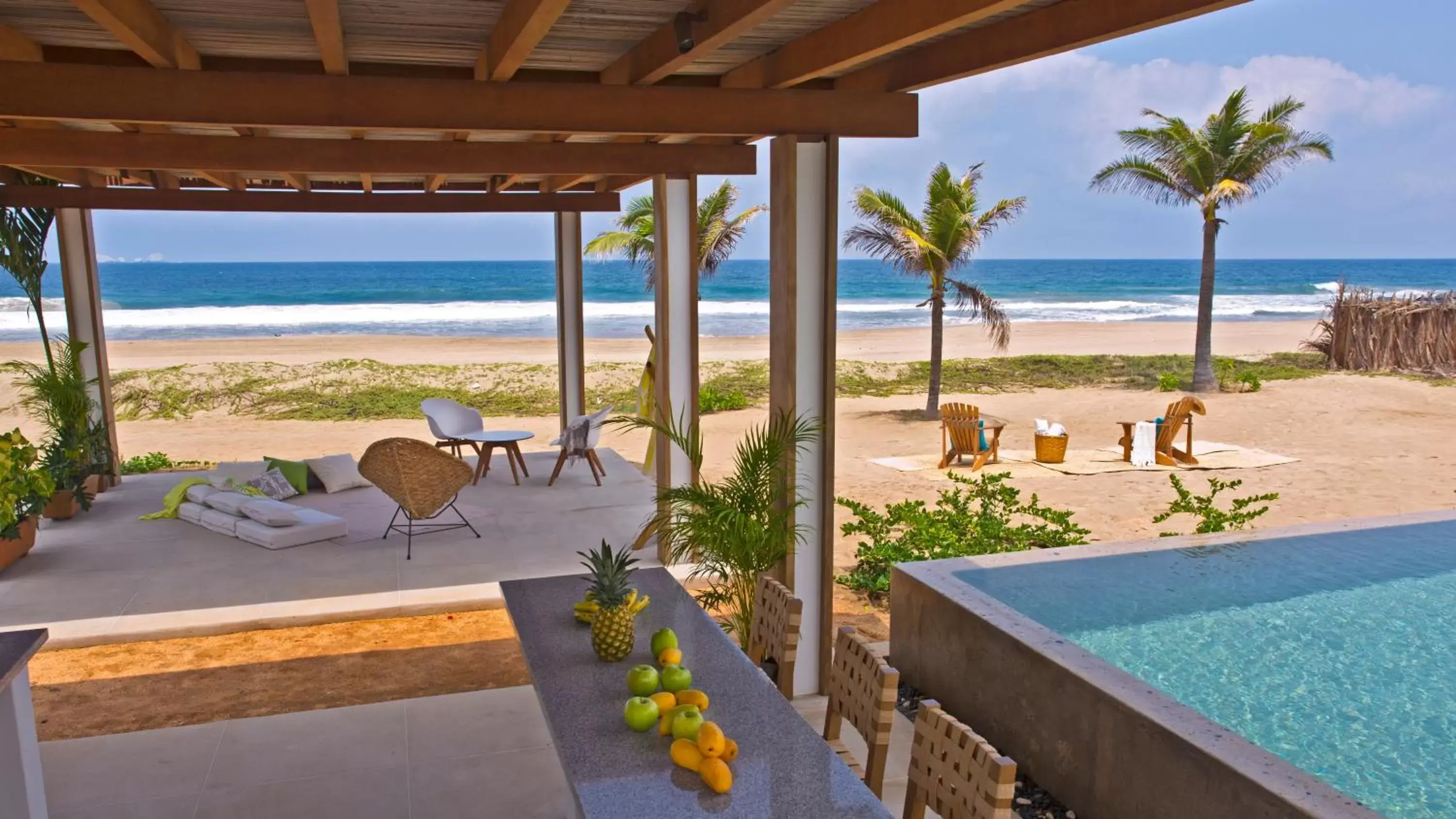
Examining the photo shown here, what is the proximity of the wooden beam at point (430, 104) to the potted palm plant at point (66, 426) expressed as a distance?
202 inches

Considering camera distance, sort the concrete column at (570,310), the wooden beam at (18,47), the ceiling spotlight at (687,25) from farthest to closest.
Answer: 1. the concrete column at (570,310)
2. the wooden beam at (18,47)
3. the ceiling spotlight at (687,25)

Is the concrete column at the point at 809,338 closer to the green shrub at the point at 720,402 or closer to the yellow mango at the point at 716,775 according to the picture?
the yellow mango at the point at 716,775

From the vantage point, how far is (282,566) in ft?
23.6

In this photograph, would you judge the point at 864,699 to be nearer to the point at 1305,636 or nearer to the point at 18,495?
the point at 18,495

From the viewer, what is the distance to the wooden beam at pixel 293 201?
8.37 m

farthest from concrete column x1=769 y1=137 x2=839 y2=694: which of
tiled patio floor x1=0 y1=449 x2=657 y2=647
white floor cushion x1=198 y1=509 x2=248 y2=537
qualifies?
white floor cushion x1=198 y1=509 x2=248 y2=537

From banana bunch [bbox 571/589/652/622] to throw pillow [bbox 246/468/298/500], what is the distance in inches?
246

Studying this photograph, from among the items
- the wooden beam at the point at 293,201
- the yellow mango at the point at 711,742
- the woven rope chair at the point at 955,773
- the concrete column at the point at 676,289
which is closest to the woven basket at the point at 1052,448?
the wooden beam at the point at 293,201

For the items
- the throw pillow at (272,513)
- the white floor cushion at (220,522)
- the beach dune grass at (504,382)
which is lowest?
the beach dune grass at (504,382)

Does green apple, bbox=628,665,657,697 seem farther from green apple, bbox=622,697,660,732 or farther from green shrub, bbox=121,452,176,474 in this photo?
green shrub, bbox=121,452,176,474

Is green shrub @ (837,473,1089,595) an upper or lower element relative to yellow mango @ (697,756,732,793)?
lower

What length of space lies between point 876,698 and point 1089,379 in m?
23.7

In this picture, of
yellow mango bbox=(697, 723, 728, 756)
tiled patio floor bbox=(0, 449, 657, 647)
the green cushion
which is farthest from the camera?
the green cushion

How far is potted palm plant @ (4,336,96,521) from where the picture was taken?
830 centimetres
